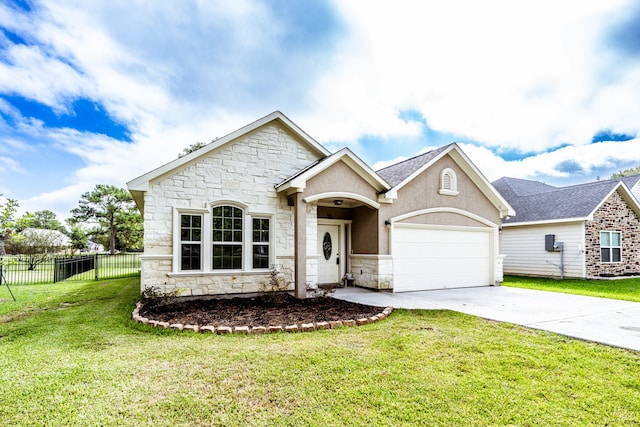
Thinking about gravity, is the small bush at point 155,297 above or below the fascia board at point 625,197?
below

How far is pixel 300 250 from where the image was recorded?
929 centimetres

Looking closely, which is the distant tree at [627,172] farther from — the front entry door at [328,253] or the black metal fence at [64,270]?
the black metal fence at [64,270]

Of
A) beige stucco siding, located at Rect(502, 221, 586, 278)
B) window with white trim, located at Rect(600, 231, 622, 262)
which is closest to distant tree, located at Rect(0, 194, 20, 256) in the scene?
beige stucco siding, located at Rect(502, 221, 586, 278)

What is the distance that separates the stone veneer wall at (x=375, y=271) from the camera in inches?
422

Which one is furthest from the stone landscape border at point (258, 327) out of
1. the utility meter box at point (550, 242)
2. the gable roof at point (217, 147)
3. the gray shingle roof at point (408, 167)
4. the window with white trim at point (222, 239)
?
the utility meter box at point (550, 242)

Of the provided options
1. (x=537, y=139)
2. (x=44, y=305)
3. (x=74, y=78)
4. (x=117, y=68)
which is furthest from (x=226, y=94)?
(x=537, y=139)

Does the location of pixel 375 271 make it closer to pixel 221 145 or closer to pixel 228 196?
pixel 228 196

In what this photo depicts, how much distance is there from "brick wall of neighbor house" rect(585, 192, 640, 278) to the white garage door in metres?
6.45

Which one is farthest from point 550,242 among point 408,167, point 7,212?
point 7,212

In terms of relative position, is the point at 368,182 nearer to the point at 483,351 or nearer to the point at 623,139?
the point at 483,351

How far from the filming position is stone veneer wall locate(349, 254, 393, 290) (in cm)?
1071

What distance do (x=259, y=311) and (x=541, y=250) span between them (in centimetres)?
1503

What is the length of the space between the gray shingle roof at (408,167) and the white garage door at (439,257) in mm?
1621

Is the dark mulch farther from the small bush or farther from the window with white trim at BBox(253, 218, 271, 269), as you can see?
the window with white trim at BBox(253, 218, 271, 269)
